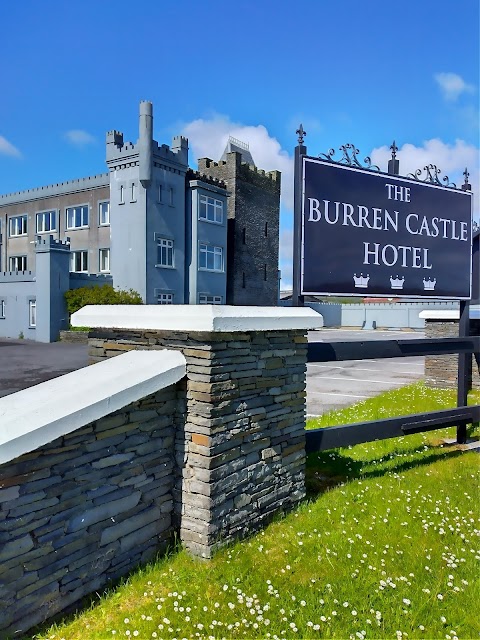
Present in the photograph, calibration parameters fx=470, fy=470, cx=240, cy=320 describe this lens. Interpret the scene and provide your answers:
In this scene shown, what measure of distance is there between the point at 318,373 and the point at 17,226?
93.0 ft

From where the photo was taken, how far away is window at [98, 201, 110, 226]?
3138 cm

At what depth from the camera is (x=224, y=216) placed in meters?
33.7

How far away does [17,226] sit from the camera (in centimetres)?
3575

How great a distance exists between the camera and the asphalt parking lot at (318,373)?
1267cm

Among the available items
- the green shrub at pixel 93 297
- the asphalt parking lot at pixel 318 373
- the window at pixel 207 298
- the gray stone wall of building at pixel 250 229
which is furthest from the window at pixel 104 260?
the gray stone wall of building at pixel 250 229

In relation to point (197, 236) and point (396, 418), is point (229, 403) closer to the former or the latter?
→ point (396, 418)

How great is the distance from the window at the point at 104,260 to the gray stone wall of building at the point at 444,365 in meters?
22.6

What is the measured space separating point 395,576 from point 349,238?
416cm

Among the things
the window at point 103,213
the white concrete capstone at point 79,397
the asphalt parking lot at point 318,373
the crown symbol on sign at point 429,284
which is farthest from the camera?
the window at point 103,213

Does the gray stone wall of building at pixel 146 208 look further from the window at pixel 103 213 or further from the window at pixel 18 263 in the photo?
the window at pixel 18 263

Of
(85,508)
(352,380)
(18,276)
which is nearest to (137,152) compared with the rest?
(18,276)

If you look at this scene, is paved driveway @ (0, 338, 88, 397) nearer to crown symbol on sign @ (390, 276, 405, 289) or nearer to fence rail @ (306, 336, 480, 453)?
fence rail @ (306, 336, 480, 453)

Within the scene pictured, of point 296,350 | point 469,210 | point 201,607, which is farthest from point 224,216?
point 201,607

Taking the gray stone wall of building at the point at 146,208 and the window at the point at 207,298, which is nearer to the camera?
the gray stone wall of building at the point at 146,208
